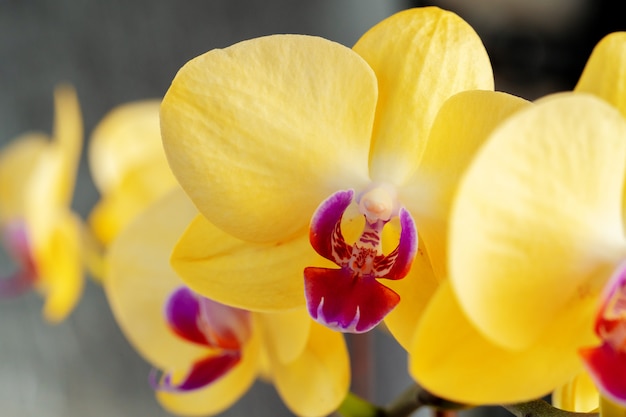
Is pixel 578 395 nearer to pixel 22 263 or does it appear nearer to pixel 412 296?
pixel 412 296

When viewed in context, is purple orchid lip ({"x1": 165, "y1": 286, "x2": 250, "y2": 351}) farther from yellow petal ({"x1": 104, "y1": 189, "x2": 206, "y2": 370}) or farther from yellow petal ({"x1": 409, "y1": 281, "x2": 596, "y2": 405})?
yellow petal ({"x1": 409, "y1": 281, "x2": 596, "y2": 405})

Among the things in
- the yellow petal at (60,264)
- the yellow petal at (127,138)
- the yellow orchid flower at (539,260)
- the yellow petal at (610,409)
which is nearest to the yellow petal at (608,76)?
the yellow orchid flower at (539,260)

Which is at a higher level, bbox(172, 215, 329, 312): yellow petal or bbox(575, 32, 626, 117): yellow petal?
bbox(575, 32, 626, 117): yellow petal

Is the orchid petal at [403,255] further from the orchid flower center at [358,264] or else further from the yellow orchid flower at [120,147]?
the yellow orchid flower at [120,147]

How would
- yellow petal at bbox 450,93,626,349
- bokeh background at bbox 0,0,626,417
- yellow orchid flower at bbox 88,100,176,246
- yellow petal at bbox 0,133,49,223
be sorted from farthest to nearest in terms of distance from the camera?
bokeh background at bbox 0,0,626,417 → yellow petal at bbox 0,133,49,223 → yellow orchid flower at bbox 88,100,176,246 → yellow petal at bbox 450,93,626,349

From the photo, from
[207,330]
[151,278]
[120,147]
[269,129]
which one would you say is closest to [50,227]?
[120,147]

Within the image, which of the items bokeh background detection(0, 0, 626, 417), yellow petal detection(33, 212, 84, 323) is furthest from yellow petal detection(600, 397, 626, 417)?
bokeh background detection(0, 0, 626, 417)
